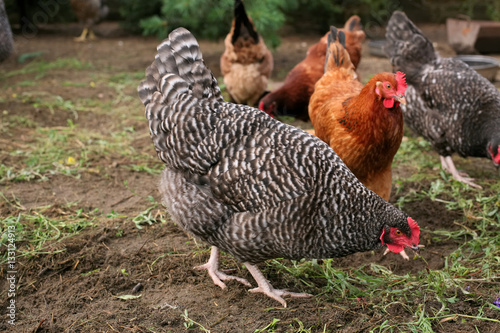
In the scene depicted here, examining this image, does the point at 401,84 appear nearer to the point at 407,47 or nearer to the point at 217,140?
the point at 217,140

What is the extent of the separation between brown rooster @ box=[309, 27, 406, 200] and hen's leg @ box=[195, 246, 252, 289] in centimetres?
118

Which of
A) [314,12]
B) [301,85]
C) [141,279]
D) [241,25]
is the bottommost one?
[141,279]

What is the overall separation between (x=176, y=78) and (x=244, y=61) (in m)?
3.32

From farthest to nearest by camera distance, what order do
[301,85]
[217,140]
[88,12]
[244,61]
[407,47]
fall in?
[88,12]
[244,61]
[301,85]
[407,47]
[217,140]

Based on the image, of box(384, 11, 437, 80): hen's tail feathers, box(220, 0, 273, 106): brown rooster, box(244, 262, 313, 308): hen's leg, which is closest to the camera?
box(244, 262, 313, 308): hen's leg

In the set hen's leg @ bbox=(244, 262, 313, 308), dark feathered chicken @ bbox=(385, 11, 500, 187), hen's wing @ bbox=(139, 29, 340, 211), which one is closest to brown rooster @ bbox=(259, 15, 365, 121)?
dark feathered chicken @ bbox=(385, 11, 500, 187)

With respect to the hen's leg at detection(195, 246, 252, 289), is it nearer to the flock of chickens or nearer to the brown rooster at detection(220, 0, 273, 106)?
the flock of chickens

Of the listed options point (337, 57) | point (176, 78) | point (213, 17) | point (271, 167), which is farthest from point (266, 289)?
point (213, 17)

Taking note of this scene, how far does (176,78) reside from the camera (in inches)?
116

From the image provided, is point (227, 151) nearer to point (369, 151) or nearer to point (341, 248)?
point (341, 248)

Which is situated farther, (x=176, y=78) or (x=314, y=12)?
(x=314, y=12)

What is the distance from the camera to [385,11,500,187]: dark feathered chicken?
4.08 meters

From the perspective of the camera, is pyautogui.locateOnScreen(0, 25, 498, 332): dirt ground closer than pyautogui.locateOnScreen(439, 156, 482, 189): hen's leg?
Yes

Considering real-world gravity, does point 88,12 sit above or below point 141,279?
above
